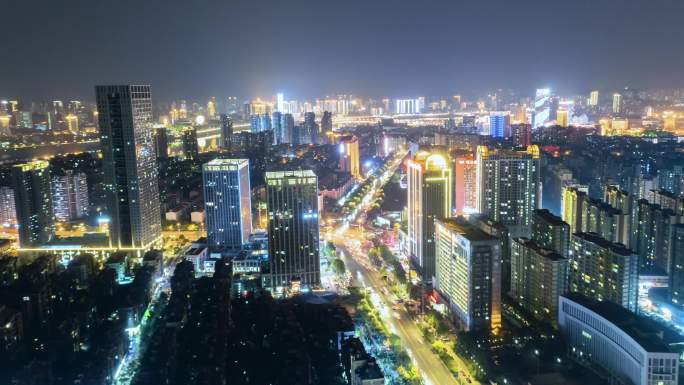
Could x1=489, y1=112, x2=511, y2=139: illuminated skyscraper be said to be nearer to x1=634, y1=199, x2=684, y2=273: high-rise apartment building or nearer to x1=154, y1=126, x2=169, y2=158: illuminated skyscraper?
x1=154, y1=126, x2=169, y2=158: illuminated skyscraper

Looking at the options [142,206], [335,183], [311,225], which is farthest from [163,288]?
[335,183]

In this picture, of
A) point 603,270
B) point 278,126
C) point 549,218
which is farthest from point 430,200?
point 278,126

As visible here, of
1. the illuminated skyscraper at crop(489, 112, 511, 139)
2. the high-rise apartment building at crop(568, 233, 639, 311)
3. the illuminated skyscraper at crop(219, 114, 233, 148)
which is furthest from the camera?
the illuminated skyscraper at crop(219, 114, 233, 148)

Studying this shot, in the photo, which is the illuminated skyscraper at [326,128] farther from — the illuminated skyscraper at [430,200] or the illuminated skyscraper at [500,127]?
the illuminated skyscraper at [430,200]

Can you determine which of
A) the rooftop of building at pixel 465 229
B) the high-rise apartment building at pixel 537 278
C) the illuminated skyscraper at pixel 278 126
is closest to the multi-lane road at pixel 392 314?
the rooftop of building at pixel 465 229

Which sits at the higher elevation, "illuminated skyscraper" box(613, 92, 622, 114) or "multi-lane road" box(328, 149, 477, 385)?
"illuminated skyscraper" box(613, 92, 622, 114)

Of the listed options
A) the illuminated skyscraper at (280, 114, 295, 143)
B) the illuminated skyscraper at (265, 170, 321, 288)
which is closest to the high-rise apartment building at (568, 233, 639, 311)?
the illuminated skyscraper at (265, 170, 321, 288)
